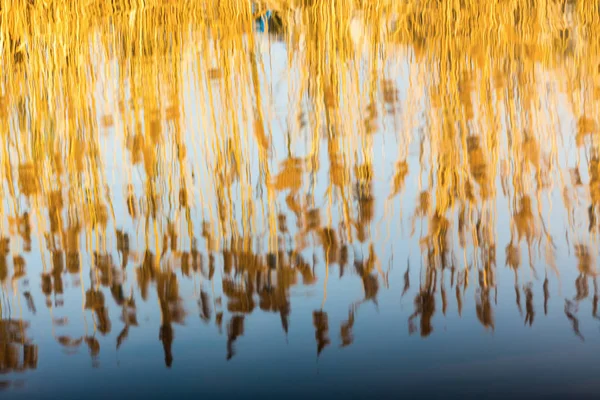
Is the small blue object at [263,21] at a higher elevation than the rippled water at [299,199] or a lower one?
higher

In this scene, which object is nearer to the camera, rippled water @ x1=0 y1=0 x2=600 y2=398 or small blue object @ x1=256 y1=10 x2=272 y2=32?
rippled water @ x1=0 y1=0 x2=600 y2=398

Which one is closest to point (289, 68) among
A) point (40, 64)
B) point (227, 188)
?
point (227, 188)

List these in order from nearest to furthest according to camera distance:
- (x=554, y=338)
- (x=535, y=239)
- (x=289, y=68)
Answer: (x=554, y=338), (x=535, y=239), (x=289, y=68)

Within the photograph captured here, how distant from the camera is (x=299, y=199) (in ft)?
5.60

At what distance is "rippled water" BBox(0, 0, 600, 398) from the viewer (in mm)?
1530

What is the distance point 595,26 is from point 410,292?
2.46 ft

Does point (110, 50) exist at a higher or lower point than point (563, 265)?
higher

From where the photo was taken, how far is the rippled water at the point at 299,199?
5.02 feet

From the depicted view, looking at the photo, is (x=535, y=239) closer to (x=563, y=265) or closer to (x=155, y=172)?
(x=563, y=265)

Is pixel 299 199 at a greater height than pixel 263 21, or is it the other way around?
pixel 263 21

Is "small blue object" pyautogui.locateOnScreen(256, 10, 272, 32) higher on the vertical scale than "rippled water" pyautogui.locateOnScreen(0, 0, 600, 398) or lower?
higher

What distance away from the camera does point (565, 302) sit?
161cm

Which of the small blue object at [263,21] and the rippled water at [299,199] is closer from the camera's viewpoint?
the rippled water at [299,199]

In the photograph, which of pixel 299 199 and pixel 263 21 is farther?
pixel 263 21
